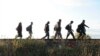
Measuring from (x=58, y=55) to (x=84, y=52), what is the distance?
1.99 metres

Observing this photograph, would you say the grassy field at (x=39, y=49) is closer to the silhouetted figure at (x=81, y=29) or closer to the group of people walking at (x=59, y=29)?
the group of people walking at (x=59, y=29)

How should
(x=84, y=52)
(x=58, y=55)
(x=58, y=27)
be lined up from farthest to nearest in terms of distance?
(x=58, y=27)
(x=58, y=55)
(x=84, y=52)

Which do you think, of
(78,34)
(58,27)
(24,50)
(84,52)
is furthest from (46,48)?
(78,34)

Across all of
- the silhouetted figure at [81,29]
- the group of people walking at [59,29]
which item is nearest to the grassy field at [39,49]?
the group of people walking at [59,29]

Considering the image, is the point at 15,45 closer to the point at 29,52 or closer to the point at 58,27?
the point at 29,52

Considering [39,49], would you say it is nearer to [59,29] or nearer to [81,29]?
[59,29]

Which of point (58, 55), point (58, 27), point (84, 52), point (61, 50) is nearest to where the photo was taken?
point (84, 52)

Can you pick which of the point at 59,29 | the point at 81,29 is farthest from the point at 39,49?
the point at 81,29

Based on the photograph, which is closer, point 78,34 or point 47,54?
point 47,54

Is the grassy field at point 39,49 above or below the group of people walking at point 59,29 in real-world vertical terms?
below

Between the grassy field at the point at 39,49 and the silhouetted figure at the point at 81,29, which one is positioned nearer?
the grassy field at the point at 39,49

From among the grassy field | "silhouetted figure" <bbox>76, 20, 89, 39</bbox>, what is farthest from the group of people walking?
the grassy field

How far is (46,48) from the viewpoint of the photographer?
26406 millimetres

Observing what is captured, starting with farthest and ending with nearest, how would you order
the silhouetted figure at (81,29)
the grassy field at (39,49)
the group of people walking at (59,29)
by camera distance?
the silhouetted figure at (81,29), the group of people walking at (59,29), the grassy field at (39,49)
